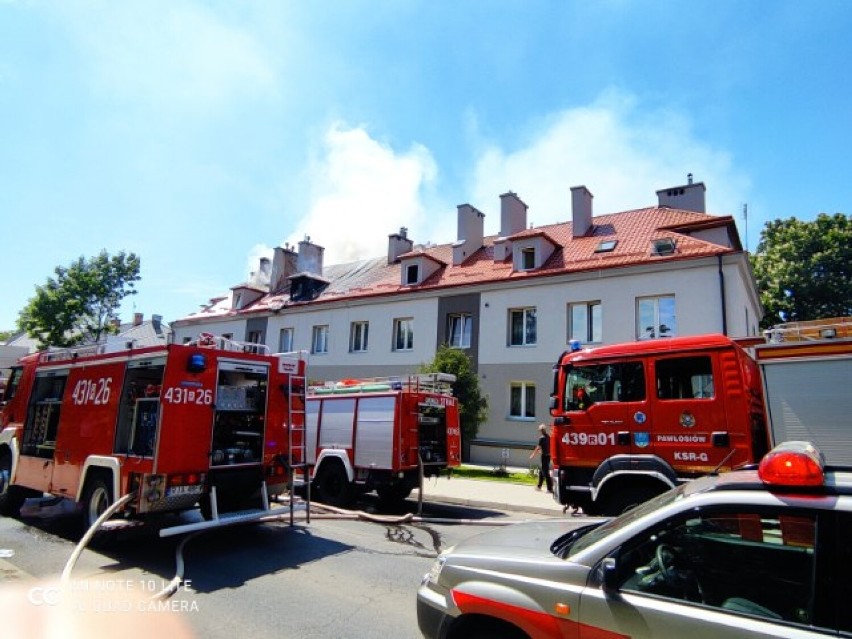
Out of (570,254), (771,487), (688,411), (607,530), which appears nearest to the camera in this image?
(771,487)

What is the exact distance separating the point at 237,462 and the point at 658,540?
20.0ft

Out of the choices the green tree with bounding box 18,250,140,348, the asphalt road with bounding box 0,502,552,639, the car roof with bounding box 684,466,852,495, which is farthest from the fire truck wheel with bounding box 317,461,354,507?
the green tree with bounding box 18,250,140,348

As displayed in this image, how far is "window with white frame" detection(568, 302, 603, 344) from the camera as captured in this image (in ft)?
59.4

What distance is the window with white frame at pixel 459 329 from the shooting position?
2120 cm

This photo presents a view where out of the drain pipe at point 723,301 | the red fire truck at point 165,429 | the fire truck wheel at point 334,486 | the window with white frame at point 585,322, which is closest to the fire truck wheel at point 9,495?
the red fire truck at point 165,429

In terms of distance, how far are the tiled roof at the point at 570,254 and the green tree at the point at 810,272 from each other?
39.5 feet

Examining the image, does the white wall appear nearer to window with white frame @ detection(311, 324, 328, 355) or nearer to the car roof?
window with white frame @ detection(311, 324, 328, 355)

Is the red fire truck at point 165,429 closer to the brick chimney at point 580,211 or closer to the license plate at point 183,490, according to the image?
the license plate at point 183,490

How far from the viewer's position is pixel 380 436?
1016 centimetres

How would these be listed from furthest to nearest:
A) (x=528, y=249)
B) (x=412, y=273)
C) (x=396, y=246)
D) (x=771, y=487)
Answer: (x=396, y=246)
(x=412, y=273)
(x=528, y=249)
(x=771, y=487)

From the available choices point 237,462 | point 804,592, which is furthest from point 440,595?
point 237,462

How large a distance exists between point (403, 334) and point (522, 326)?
5.67 metres

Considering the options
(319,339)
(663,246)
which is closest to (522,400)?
(663,246)

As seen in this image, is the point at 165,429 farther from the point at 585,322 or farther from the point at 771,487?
the point at 585,322
